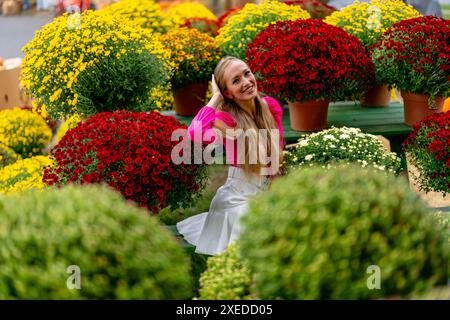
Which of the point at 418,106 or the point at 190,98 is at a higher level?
the point at 190,98

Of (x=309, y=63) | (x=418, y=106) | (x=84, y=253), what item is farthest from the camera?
(x=418, y=106)

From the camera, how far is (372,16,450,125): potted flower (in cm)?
418

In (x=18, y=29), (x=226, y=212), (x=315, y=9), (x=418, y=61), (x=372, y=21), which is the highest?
(x=18, y=29)

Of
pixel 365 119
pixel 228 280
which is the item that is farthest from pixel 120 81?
pixel 228 280

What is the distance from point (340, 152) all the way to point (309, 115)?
0.72 meters

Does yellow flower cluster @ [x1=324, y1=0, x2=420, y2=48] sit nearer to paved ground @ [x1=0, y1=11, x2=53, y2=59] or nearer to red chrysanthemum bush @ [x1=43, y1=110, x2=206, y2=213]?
red chrysanthemum bush @ [x1=43, y1=110, x2=206, y2=213]

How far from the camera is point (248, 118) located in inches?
140

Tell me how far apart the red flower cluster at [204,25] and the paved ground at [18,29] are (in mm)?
7101

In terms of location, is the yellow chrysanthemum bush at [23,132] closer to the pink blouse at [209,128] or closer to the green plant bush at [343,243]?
the pink blouse at [209,128]

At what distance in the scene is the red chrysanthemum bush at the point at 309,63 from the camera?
4102 mm

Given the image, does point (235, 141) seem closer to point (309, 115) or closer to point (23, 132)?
point (309, 115)

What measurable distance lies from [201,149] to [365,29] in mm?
2136

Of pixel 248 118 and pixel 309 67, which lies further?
pixel 309 67

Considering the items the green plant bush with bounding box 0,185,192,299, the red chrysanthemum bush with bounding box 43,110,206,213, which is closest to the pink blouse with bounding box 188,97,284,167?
the red chrysanthemum bush with bounding box 43,110,206,213
